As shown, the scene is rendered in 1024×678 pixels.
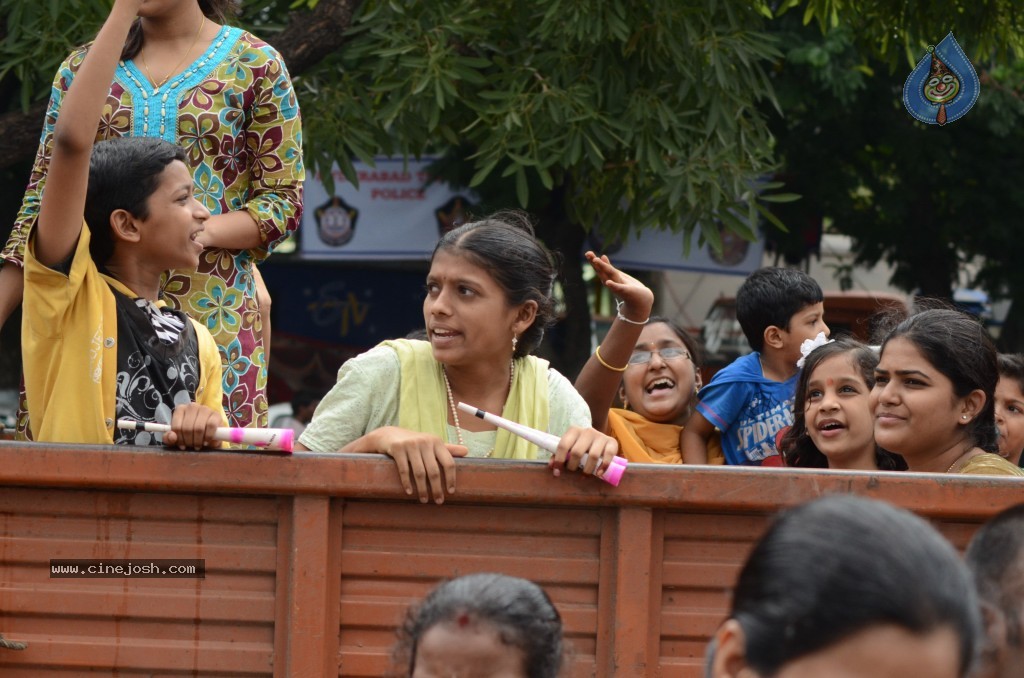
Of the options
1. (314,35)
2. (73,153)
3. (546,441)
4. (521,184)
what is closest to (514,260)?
(546,441)

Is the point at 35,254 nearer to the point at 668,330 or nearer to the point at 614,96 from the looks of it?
the point at 668,330

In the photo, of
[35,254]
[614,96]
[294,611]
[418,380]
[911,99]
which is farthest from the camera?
[614,96]

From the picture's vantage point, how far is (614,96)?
20.8 ft

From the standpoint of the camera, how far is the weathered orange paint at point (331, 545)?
2.51 metres

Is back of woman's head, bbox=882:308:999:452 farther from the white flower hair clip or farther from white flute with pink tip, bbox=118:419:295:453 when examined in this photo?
white flute with pink tip, bbox=118:419:295:453

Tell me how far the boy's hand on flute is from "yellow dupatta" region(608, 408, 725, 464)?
73.9 inches

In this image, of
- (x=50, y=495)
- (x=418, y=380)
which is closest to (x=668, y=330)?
(x=418, y=380)

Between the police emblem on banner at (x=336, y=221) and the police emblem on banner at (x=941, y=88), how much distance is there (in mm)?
6751

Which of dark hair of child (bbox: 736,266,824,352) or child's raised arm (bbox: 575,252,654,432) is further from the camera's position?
dark hair of child (bbox: 736,266,824,352)

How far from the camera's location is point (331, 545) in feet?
8.27

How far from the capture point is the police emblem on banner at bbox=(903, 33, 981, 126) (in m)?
4.45

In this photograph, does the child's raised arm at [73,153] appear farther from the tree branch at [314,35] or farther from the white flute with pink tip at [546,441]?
the tree branch at [314,35]

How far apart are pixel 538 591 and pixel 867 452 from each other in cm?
199

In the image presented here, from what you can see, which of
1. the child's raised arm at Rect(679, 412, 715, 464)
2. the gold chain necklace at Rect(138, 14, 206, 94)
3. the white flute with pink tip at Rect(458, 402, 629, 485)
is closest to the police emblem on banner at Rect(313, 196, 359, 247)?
the child's raised arm at Rect(679, 412, 715, 464)
